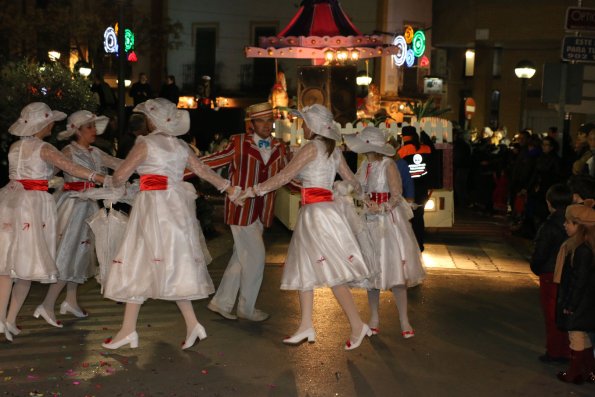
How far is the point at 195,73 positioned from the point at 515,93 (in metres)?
17.0

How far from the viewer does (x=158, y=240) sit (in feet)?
24.1

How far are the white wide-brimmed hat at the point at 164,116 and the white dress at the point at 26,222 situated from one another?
1.10m

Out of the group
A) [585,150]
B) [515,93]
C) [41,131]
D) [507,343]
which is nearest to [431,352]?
[507,343]

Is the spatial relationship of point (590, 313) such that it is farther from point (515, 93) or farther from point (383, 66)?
point (515, 93)

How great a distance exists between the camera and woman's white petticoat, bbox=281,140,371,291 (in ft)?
24.9

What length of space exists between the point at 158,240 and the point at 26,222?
4.18 ft

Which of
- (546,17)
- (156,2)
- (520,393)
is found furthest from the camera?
(156,2)

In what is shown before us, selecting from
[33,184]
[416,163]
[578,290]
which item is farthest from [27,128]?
[416,163]

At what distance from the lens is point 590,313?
6.64 metres

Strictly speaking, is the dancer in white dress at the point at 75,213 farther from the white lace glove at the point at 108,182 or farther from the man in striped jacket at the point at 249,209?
the man in striped jacket at the point at 249,209

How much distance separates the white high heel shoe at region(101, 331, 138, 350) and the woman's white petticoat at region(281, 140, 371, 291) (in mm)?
1278

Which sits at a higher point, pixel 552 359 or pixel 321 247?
pixel 321 247

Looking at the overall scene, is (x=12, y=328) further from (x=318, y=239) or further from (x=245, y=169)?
(x=318, y=239)

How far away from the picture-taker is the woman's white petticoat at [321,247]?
758 centimetres
